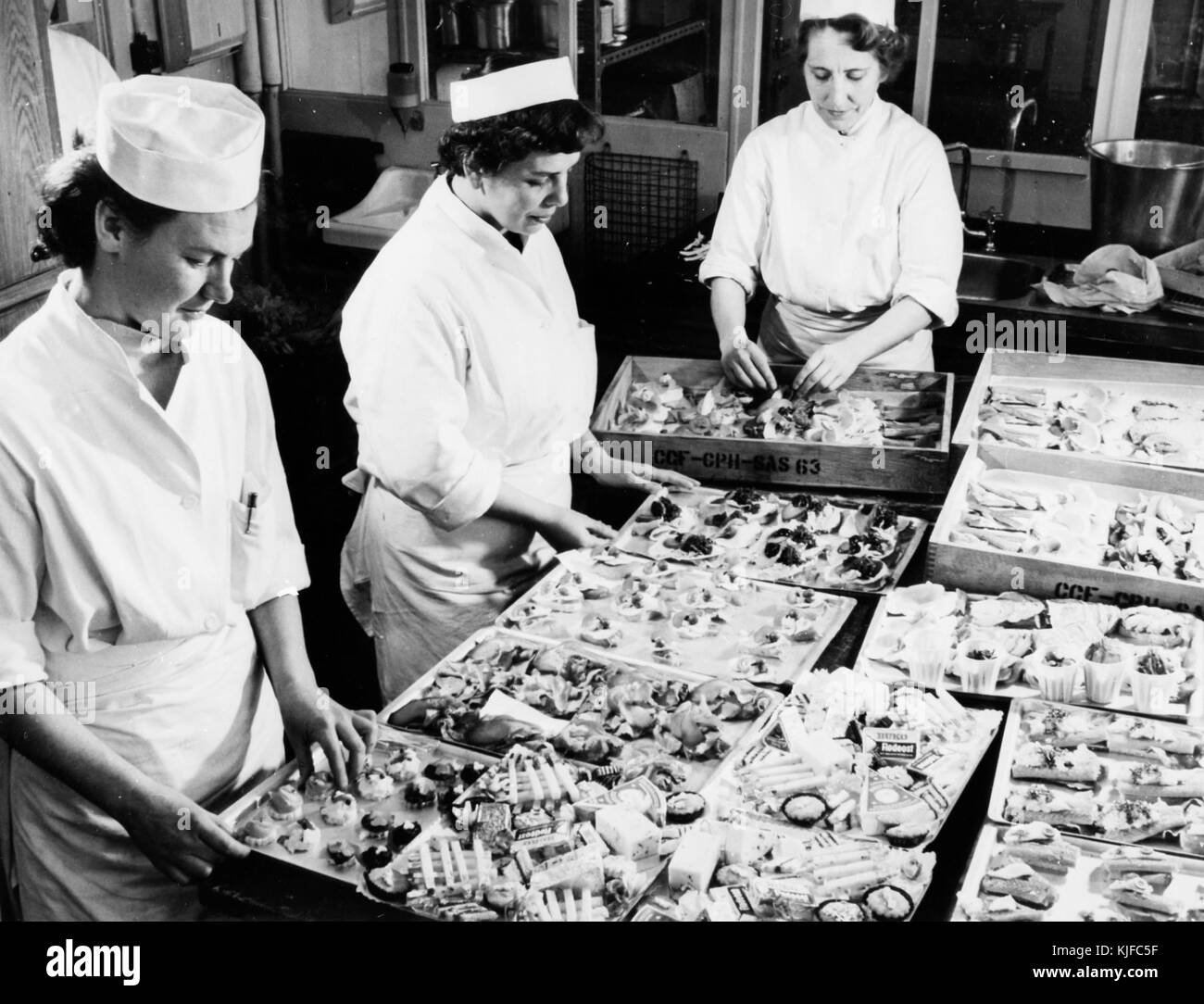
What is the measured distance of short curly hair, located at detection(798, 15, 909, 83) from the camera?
3.32m

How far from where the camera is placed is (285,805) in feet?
6.57

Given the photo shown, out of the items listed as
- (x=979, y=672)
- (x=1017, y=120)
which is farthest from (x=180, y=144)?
(x=1017, y=120)

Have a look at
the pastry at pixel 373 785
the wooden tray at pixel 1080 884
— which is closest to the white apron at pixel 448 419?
the pastry at pixel 373 785

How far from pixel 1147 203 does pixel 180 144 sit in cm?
368

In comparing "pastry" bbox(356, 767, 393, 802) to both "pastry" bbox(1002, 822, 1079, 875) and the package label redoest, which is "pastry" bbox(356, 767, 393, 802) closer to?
the package label redoest

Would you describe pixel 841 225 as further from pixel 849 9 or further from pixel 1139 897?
pixel 1139 897

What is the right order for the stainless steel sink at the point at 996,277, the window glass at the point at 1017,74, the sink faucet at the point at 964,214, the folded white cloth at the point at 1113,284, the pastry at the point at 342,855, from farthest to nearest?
the window glass at the point at 1017,74
the sink faucet at the point at 964,214
the stainless steel sink at the point at 996,277
the folded white cloth at the point at 1113,284
the pastry at the point at 342,855

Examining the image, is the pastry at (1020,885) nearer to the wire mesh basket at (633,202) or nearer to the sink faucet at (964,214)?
the sink faucet at (964,214)

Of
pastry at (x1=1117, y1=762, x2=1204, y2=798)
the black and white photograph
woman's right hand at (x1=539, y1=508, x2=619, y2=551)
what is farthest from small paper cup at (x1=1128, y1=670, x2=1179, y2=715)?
woman's right hand at (x1=539, y1=508, x2=619, y2=551)

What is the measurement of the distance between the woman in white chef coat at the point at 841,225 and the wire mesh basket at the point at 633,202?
179 centimetres

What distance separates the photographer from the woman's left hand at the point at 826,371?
10.9ft

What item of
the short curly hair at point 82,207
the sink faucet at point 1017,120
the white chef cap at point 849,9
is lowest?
the sink faucet at point 1017,120

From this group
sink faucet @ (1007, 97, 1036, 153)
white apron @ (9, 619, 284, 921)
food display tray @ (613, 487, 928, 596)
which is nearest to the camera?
white apron @ (9, 619, 284, 921)

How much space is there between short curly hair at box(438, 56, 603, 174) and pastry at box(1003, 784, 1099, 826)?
1.48m
